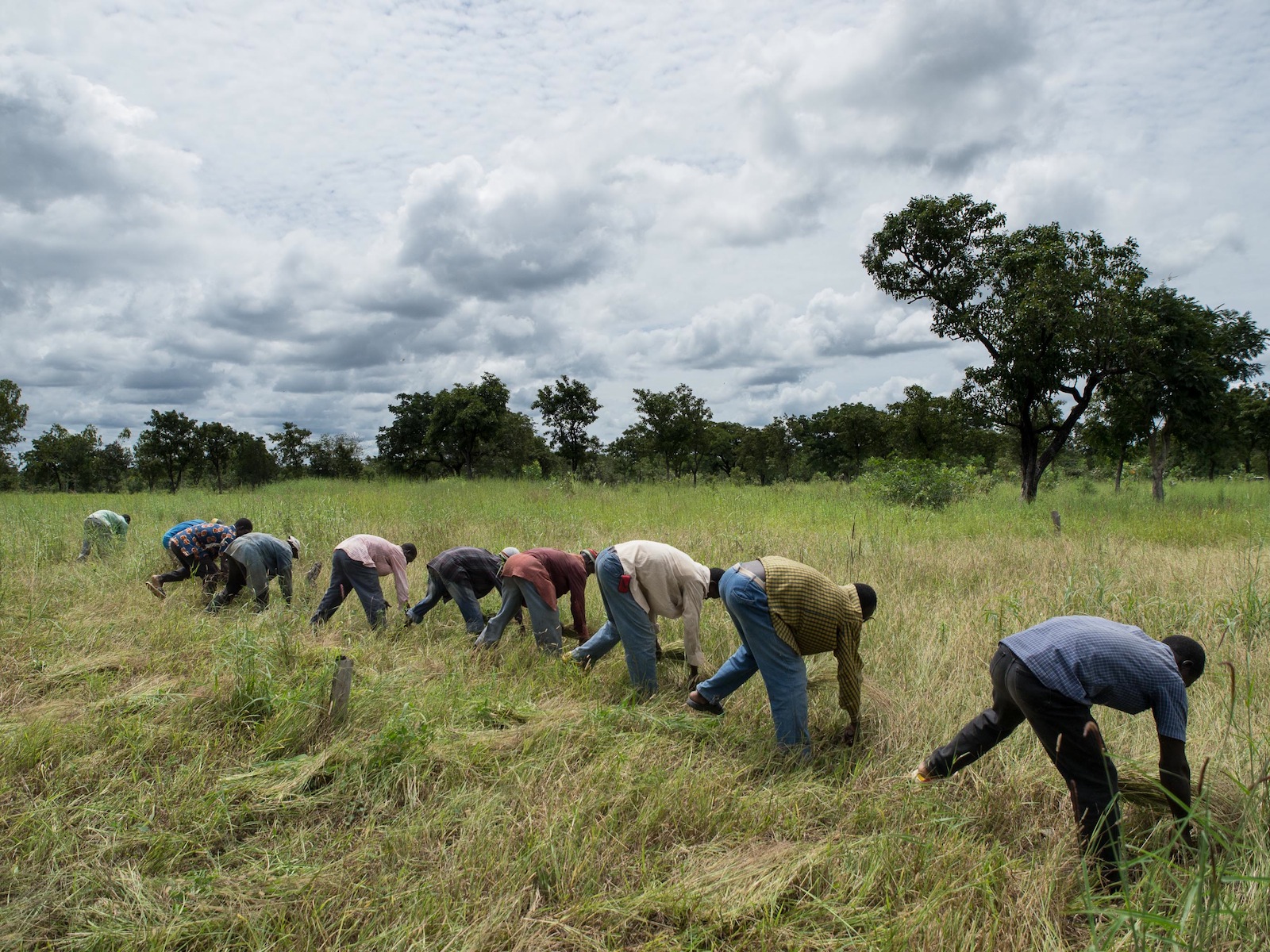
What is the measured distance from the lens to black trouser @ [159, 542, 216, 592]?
741 centimetres

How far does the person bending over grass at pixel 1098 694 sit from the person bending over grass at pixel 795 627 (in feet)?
3.04

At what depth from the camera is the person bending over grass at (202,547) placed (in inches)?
Answer: 299

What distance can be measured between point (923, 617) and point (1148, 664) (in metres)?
3.20

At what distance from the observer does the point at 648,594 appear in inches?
184

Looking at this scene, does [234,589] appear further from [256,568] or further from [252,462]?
[252,462]

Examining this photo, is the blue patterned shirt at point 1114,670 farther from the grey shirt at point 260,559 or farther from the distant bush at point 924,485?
the distant bush at point 924,485

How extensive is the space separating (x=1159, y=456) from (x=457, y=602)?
16.2 metres

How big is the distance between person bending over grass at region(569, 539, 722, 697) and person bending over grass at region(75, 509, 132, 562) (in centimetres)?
806

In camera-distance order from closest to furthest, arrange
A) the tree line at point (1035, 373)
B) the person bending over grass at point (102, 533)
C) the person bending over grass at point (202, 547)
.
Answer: the person bending over grass at point (202, 547) → the person bending over grass at point (102, 533) → the tree line at point (1035, 373)

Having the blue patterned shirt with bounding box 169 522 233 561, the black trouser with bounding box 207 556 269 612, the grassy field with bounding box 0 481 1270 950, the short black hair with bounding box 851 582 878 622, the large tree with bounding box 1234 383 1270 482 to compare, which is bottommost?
the grassy field with bounding box 0 481 1270 950

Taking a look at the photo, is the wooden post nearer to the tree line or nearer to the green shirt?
the green shirt

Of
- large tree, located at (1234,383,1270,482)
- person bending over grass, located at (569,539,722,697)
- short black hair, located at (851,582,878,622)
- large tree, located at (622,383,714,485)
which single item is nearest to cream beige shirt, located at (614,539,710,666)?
person bending over grass, located at (569,539,722,697)

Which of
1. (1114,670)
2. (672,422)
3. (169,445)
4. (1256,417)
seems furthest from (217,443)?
(1256,417)

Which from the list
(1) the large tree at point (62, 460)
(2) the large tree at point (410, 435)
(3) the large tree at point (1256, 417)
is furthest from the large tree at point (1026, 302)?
(1) the large tree at point (62, 460)
